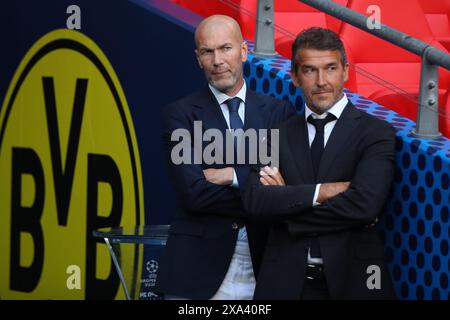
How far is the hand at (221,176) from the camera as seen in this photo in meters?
4.37

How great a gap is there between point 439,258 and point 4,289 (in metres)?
3.83

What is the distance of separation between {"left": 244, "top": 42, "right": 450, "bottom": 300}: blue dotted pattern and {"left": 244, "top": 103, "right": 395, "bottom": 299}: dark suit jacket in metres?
0.19

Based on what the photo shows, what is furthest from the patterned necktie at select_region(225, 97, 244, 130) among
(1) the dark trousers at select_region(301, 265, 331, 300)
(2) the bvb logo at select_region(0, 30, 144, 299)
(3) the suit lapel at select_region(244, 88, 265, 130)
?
(2) the bvb logo at select_region(0, 30, 144, 299)

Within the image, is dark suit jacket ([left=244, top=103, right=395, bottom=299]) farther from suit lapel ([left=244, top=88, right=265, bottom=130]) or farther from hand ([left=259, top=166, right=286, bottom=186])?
suit lapel ([left=244, top=88, right=265, bottom=130])

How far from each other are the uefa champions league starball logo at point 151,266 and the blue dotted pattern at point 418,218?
140 centimetres

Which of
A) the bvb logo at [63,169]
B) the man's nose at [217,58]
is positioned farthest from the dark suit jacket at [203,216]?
the bvb logo at [63,169]

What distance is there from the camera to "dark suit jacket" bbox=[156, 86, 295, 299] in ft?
14.3

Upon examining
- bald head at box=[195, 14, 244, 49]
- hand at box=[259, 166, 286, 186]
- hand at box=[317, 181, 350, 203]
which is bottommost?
hand at box=[317, 181, 350, 203]

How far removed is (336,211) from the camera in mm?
3969

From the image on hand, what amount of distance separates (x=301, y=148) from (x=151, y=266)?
1551 mm

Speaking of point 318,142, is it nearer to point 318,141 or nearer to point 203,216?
point 318,141

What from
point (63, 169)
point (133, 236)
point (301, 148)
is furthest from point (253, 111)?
point (63, 169)

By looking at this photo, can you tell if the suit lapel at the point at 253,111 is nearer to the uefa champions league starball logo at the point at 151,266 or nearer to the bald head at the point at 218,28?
the bald head at the point at 218,28

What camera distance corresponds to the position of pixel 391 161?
159 inches
